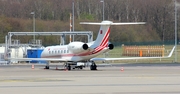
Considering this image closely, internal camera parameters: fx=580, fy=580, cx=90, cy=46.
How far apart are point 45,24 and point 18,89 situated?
2789 inches

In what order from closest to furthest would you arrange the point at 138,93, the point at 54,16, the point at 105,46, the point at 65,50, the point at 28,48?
the point at 138,93
the point at 105,46
the point at 65,50
the point at 28,48
the point at 54,16

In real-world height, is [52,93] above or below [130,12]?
below

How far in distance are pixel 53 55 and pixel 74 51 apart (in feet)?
17.0

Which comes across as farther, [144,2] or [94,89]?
[144,2]

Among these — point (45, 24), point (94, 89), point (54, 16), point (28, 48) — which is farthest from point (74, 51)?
point (54, 16)

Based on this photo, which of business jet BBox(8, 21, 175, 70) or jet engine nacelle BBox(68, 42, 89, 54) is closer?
business jet BBox(8, 21, 175, 70)

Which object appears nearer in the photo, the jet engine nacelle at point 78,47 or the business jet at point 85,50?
the business jet at point 85,50

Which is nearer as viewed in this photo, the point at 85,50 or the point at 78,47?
the point at 85,50

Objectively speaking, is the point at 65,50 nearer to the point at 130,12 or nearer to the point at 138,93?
the point at 138,93

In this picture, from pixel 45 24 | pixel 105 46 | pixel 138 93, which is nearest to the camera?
pixel 138 93

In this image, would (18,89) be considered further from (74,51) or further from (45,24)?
(45,24)

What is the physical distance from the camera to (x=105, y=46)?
50.9 meters

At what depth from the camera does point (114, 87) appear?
29.0 meters

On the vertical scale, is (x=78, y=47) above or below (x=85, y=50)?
above
